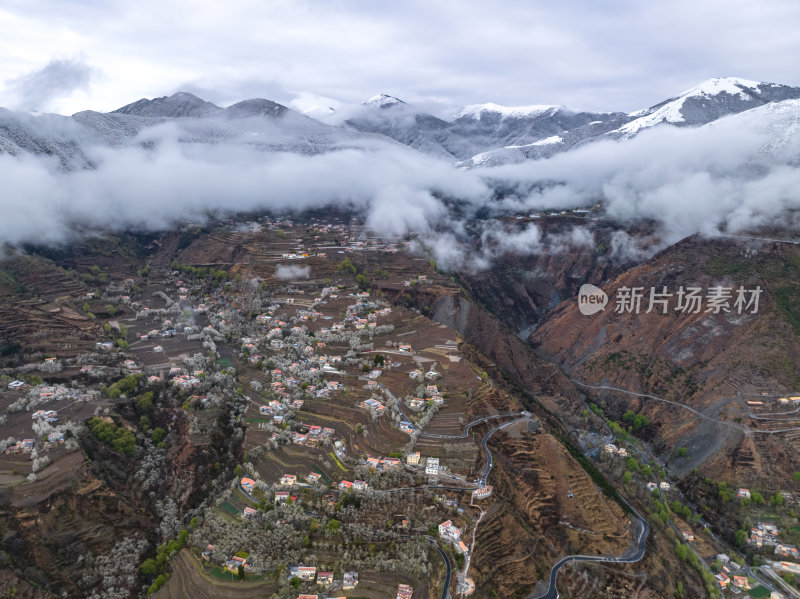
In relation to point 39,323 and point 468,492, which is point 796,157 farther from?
point 39,323

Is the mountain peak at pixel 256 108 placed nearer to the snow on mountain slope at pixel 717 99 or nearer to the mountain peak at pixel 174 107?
the mountain peak at pixel 174 107

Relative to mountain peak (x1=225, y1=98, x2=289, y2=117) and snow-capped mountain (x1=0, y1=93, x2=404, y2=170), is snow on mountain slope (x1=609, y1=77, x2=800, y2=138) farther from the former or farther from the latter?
mountain peak (x1=225, y1=98, x2=289, y2=117)

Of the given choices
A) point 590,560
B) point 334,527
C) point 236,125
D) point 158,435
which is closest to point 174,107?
point 236,125

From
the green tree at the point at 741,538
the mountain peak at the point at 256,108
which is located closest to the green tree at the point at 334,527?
the green tree at the point at 741,538

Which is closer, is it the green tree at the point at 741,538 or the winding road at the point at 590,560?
the winding road at the point at 590,560

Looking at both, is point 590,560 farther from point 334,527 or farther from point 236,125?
point 236,125
